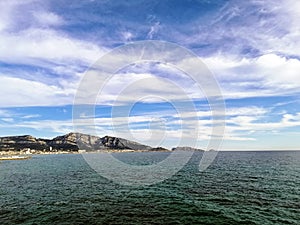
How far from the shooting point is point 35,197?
53312mm

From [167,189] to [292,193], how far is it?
27.0 metres

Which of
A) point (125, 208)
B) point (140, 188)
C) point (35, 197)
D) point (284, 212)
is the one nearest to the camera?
point (284, 212)

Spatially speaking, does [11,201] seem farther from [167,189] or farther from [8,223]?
[167,189]

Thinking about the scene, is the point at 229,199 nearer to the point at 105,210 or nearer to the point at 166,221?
the point at 166,221

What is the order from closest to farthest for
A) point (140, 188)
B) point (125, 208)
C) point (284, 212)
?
point (284, 212) → point (125, 208) → point (140, 188)

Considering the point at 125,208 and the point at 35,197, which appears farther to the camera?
the point at 35,197

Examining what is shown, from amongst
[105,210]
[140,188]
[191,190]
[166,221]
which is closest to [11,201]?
[105,210]

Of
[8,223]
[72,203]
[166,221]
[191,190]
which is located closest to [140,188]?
[191,190]

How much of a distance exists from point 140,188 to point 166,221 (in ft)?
89.6

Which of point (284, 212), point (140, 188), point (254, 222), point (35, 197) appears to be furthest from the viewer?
point (140, 188)

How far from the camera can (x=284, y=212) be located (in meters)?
40.0

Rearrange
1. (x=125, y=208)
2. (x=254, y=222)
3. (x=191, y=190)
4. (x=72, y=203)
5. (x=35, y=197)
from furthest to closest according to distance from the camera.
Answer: (x=191, y=190) < (x=35, y=197) < (x=72, y=203) < (x=125, y=208) < (x=254, y=222)

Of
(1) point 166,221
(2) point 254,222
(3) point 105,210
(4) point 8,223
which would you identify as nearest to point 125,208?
(3) point 105,210

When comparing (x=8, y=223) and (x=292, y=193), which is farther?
(x=292, y=193)
